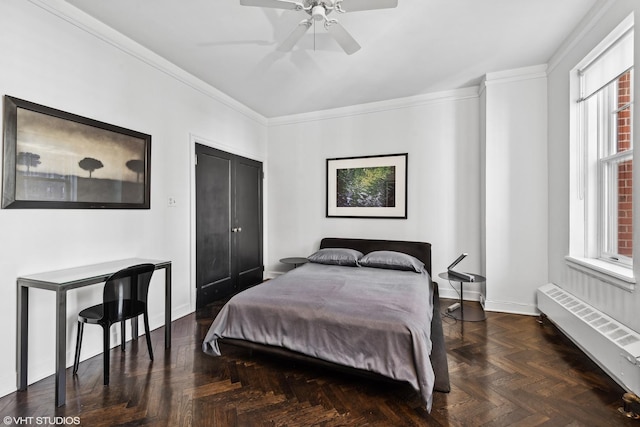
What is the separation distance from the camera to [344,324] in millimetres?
2129

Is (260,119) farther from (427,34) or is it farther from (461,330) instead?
(461,330)

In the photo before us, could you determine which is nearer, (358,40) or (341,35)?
(341,35)

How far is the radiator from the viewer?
1.83 meters

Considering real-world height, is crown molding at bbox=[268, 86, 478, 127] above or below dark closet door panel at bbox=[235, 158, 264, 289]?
above

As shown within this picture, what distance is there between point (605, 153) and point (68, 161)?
14.8ft

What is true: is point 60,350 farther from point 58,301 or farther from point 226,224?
point 226,224

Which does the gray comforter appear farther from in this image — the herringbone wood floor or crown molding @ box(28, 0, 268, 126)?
crown molding @ box(28, 0, 268, 126)

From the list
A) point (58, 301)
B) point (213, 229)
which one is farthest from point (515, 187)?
point (58, 301)

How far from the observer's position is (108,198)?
8.73ft

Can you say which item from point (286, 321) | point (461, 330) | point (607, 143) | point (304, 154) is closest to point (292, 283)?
point (286, 321)

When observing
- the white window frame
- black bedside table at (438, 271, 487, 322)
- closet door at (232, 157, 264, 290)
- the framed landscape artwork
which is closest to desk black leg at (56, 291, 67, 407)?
closet door at (232, 157, 264, 290)

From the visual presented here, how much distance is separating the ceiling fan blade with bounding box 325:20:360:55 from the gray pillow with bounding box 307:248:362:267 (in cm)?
237

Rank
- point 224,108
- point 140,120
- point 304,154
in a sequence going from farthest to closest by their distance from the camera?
point 304,154, point 224,108, point 140,120

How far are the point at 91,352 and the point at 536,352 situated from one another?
3.78 metres
